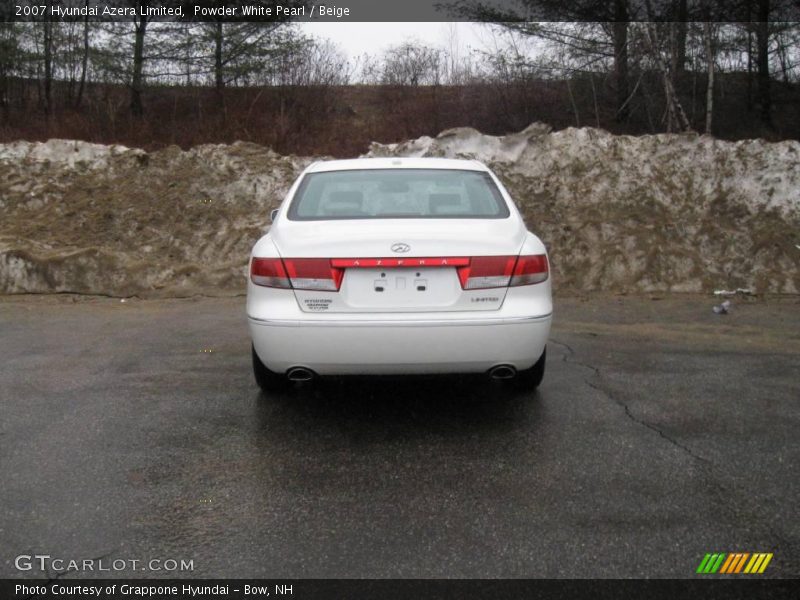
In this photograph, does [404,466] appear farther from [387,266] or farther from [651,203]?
[651,203]

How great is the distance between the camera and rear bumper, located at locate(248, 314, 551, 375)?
4258mm

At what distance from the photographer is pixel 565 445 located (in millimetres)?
4281

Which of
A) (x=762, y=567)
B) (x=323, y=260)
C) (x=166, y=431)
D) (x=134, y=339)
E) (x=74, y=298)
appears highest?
(x=323, y=260)

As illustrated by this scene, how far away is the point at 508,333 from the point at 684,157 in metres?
9.60

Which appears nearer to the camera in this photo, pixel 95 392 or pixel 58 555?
pixel 58 555

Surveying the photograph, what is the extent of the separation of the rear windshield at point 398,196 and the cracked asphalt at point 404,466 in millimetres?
1249

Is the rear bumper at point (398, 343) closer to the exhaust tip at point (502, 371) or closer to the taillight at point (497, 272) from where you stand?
the exhaust tip at point (502, 371)

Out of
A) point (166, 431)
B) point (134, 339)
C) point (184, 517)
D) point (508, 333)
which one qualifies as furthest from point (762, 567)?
point (134, 339)

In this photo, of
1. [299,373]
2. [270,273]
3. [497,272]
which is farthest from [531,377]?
[270,273]

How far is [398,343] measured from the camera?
426 centimetres

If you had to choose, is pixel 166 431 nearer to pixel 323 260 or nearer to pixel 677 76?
pixel 323 260

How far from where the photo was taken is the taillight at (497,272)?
4.34m

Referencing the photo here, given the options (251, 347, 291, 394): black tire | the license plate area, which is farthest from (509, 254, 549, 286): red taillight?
(251, 347, 291, 394): black tire

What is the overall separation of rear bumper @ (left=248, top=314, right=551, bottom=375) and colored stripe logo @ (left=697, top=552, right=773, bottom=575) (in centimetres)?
163
